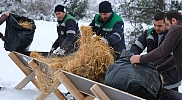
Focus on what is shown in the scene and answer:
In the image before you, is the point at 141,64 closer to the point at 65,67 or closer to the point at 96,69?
the point at 96,69

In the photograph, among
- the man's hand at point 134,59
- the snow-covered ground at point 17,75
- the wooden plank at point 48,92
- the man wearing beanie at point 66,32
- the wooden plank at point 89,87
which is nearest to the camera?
the wooden plank at point 89,87

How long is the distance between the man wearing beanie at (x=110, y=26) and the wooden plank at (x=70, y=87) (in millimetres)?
908

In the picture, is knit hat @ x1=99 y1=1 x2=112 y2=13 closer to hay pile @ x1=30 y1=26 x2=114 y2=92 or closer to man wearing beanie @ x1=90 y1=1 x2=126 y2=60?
man wearing beanie @ x1=90 y1=1 x2=126 y2=60

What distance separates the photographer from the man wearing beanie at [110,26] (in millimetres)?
4875

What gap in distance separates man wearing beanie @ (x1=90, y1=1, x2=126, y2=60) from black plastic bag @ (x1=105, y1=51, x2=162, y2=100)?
1.08 m

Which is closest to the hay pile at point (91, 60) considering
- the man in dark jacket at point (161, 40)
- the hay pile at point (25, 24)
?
the man in dark jacket at point (161, 40)

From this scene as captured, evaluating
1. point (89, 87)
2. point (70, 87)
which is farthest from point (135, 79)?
point (70, 87)

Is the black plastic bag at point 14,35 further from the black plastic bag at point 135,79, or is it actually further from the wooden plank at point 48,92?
the black plastic bag at point 135,79

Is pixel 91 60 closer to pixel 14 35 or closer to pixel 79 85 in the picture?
pixel 79 85

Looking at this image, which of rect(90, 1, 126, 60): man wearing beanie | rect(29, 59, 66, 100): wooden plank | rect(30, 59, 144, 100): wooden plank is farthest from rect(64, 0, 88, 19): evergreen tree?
rect(30, 59, 144, 100): wooden plank

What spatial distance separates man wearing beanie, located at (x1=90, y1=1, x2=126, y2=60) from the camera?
16.0ft

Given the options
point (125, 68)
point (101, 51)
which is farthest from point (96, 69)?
point (125, 68)

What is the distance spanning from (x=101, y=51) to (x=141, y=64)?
67 cm

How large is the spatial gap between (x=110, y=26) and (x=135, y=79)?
1770 millimetres
